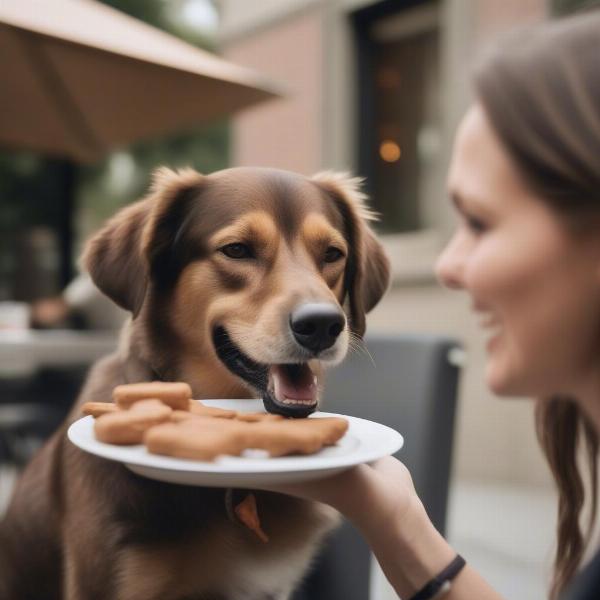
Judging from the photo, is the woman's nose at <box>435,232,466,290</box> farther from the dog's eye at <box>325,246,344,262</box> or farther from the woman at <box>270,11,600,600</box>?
the dog's eye at <box>325,246,344,262</box>

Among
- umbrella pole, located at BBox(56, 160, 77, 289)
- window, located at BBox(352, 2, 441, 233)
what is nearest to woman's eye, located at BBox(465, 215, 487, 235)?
window, located at BBox(352, 2, 441, 233)

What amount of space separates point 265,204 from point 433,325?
4.03 m

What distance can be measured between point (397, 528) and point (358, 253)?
479 millimetres

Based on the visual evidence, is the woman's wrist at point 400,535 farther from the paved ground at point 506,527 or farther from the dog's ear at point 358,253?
the paved ground at point 506,527

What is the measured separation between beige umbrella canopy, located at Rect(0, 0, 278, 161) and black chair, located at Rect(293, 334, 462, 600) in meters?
1.72

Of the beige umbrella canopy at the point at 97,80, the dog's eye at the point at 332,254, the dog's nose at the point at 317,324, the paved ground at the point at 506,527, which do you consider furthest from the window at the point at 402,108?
the dog's nose at the point at 317,324

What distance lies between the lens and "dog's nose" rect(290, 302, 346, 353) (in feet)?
3.79

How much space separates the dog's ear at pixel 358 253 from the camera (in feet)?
4.38

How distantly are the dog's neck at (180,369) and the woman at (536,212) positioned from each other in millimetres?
402

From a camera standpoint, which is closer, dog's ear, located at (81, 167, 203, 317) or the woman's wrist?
the woman's wrist

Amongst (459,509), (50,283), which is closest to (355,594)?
(459,509)

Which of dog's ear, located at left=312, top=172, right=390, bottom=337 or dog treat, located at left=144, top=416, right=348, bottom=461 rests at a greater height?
dog's ear, located at left=312, top=172, right=390, bottom=337

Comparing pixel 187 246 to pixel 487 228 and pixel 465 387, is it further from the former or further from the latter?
pixel 465 387

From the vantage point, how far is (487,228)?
0.89 metres
